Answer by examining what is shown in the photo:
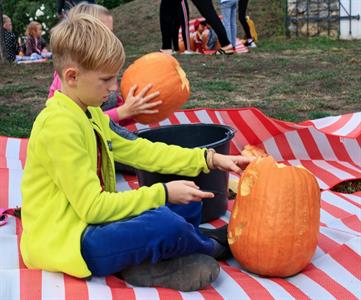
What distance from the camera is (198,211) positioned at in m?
2.29

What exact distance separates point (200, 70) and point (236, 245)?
5.06m

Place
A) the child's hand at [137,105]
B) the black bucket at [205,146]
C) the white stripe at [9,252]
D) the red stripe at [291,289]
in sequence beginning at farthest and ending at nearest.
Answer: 1. the child's hand at [137,105]
2. the black bucket at [205,146]
3. the white stripe at [9,252]
4. the red stripe at [291,289]

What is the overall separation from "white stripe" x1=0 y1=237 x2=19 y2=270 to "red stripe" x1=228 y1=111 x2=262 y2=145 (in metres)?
1.61

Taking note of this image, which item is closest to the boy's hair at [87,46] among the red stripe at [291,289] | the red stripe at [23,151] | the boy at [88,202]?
the boy at [88,202]

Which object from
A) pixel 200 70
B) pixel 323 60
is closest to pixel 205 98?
pixel 200 70

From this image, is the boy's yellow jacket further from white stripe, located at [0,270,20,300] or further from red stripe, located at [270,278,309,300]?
red stripe, located at [270,278,309,300]

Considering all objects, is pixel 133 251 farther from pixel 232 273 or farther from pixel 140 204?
pixel 232 273

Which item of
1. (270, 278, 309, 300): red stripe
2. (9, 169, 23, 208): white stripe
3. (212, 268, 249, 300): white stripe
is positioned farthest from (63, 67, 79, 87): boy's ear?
(9, 169, 23, 208): white stripe

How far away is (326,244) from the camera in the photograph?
246 cm

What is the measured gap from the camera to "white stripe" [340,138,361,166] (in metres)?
3.54

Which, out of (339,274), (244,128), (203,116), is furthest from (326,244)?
(203,116)

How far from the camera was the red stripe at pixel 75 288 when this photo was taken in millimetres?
1879

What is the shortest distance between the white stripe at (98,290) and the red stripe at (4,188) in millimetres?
1057

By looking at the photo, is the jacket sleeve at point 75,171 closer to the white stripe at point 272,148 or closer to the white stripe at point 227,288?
the white stripe at point 227,288
